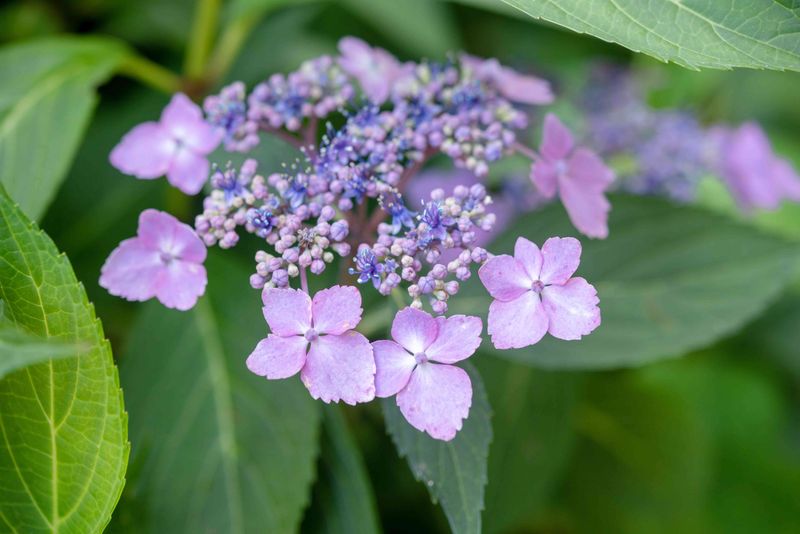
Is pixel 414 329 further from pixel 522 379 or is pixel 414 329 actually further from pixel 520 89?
pixel 522 379

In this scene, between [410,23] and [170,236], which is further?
[410,23]

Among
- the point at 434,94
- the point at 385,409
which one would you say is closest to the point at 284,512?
the point at 385,409

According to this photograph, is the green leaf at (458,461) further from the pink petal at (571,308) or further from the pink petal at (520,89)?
the pink petal at (520,89)

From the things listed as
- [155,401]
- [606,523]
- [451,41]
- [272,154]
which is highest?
[272,154]

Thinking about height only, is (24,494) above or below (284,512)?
above

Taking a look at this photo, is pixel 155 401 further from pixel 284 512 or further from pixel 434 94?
pixel 434 94

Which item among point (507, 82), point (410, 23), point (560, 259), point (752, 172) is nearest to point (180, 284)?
point (560, 259)

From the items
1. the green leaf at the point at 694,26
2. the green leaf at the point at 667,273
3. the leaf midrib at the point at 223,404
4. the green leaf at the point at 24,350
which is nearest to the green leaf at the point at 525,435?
the green leaf at the point at 667,273
